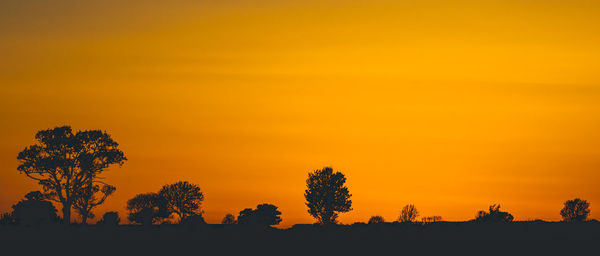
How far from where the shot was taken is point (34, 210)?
518 ft

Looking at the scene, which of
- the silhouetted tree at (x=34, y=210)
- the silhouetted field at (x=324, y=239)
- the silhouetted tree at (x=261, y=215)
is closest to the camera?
the silhouetted field at (x=324, y=239)

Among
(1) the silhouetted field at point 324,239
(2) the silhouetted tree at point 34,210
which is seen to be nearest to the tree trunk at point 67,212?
(2) the silhouetted tree at point 34,210

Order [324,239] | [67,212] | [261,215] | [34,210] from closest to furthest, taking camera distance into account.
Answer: [324,239]
[67,212]
[34,210]
[261,215]

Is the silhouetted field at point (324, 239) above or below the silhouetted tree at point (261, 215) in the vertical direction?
below

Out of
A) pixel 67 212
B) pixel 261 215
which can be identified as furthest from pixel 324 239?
pixel 261 215

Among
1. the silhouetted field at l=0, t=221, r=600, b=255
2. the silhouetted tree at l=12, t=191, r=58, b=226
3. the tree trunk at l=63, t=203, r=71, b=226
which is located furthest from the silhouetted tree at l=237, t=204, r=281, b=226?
the silhouetted field at l=0, t=221, r=600, b=255

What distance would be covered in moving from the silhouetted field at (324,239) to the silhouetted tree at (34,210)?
6217cm

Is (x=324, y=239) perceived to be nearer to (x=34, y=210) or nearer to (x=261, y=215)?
(x=34, y=210)

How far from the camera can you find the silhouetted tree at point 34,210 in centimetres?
15175

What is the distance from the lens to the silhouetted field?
236ft

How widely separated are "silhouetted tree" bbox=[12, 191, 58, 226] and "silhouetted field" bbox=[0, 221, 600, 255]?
6217cm

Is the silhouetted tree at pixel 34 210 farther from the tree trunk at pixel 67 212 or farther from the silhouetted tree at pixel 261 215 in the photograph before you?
the silhouetted tree at pixel 261 215

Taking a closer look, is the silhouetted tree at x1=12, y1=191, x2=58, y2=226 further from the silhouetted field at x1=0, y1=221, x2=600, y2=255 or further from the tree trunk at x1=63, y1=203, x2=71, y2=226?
the silhouetted field at x1=0, y1=221, x2=600, y2=255

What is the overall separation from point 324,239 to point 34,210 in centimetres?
9005
